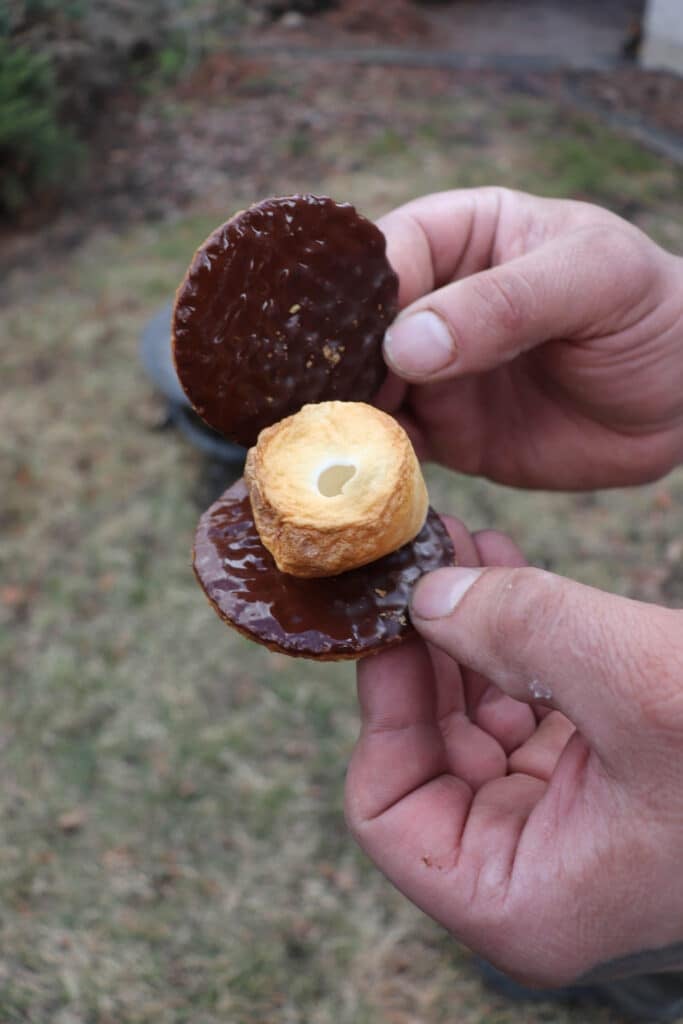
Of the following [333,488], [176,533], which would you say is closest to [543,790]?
[333,488]

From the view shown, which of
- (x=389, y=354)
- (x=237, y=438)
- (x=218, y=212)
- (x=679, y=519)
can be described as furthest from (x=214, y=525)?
(x=218, y=212)

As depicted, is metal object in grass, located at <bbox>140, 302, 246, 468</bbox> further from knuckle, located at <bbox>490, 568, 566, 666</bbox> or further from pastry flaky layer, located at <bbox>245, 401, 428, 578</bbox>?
knuckle, located at <bbox>490, 568, 566, 666</bbox>

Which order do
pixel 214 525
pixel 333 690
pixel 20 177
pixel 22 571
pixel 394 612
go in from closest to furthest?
pixel 394 612, pixel 214 525, pixel 333 690, pixel 22 571, pixel 20 177

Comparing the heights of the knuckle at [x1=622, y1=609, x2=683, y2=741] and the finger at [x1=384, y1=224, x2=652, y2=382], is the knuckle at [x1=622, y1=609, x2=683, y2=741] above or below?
below

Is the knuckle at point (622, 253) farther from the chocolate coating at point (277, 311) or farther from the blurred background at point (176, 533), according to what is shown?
the blurred background at point (176, 533)

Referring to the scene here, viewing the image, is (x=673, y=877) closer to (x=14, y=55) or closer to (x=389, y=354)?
(x=389, y=354)

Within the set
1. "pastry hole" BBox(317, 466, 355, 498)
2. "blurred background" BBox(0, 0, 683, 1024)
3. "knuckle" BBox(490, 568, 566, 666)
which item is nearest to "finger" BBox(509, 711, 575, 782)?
"knuckle" BBox(490, 568, 566, 666)
